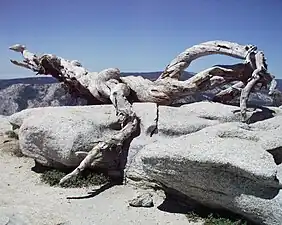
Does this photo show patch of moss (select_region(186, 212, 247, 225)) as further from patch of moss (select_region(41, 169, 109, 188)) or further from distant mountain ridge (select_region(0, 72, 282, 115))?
distant mountain ridge (select_region(0, 72, 282, 115))

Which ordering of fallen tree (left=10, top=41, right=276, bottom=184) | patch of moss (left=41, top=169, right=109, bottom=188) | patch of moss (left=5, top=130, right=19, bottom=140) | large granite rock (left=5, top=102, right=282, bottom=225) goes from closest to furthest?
large granite rock (left=5, top=102, right=282, bottom=225)
patch of moss (left=41, top=169, right=109, bottom=188)
fallen tree (left=10, top=41, right=276, bottom=184)
patch of moss (left=5, top=130, right=19, bottom=140)

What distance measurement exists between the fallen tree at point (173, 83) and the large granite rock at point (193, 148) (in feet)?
1.71

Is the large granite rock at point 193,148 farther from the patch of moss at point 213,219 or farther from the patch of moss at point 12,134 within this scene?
the patch of moss at point 12,134

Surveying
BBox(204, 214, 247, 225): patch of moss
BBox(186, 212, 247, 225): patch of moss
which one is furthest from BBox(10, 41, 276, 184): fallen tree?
BBox(204, 214, 247, 225): patch of moss

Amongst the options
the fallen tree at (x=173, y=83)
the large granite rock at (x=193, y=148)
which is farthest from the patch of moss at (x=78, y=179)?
the fallen tree at (x=173, y=83)

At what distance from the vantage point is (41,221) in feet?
32.8

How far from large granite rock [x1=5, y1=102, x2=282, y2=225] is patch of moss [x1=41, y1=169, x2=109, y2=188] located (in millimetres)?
425

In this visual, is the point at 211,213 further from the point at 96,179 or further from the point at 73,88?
the point at 73,88

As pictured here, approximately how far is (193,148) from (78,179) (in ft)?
14.4

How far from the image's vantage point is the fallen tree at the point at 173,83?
13.8 metres

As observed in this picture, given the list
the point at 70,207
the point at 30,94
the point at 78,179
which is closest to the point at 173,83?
the point at 78,179

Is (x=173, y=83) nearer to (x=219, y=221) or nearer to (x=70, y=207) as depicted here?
(x=70, y=207)

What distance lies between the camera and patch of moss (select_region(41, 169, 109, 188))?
12.7m

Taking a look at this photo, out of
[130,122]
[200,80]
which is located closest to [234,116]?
[200,80]
